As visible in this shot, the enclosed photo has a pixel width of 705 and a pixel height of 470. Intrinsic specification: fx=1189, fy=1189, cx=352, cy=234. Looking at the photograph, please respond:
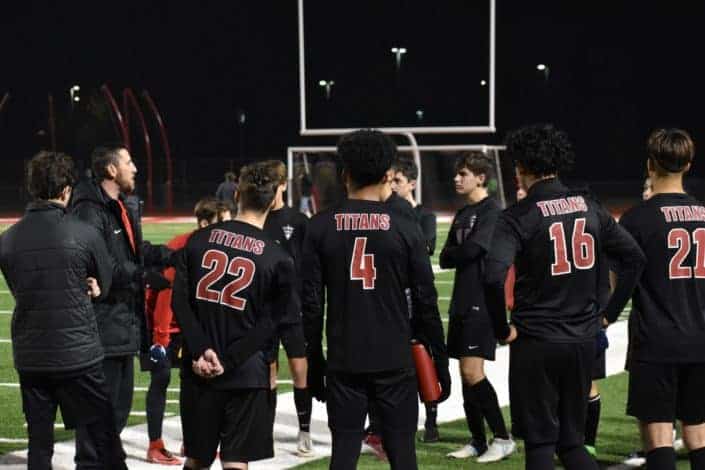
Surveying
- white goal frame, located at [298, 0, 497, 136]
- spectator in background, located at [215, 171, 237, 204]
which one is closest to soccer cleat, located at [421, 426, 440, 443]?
spectator in background, located at [215, 171, 237, 204]

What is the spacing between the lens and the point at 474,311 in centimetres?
728

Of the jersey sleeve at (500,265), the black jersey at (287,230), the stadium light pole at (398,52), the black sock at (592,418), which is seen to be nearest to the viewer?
the jersey sleeve at (500,265)

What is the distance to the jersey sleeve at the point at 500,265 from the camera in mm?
5094

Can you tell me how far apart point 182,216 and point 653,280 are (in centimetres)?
3988

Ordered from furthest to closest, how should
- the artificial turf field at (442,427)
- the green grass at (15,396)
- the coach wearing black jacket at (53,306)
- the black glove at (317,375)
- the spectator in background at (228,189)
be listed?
the spectator in background at (228,189)
the green grass at (15,396)
the artificial turf field at (442,427)
the coach wearing black jacket at (53,306)
the black glove at (317,375)

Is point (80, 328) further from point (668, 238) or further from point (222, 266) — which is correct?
point (668, 238)

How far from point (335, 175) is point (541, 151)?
2971 cm

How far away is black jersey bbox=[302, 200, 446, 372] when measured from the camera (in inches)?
202

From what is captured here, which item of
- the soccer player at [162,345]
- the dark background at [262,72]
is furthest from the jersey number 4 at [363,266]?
the dark background at [262,72]

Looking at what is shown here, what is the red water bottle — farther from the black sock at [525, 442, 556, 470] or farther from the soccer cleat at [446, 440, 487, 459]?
the soccer cleat at [446, 440, 487, 459]

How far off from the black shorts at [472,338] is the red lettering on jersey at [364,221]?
2.25 metres

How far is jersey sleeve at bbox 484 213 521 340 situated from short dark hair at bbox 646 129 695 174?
872mm

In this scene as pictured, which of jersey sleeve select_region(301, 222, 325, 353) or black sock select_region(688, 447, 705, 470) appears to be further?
black sock select_region(688, 447, 705, 470)

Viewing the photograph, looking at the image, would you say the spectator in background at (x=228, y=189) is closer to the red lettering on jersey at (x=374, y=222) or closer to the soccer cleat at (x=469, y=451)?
the soccer cleat at (x=469, y=451)
